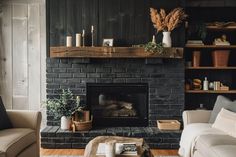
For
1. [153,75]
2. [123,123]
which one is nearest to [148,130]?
[123,123]

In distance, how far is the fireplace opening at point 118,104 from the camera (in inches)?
221

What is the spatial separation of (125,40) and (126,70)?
457mm

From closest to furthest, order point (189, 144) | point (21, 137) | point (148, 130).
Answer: point (21, 137)
point (189, 144)
point (148, 130)

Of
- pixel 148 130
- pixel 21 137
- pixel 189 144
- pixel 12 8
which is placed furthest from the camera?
pixel 12 8

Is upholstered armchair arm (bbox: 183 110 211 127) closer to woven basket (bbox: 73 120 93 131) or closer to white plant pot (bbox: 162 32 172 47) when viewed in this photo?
white plant pot (bbox: 162 32 172 47)

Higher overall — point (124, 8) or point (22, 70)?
point (124, 8)

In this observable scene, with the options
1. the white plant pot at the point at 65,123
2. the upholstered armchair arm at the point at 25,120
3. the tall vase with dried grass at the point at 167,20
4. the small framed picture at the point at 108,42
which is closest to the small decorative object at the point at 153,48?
the tall vase with dried grass at the point at 167,20

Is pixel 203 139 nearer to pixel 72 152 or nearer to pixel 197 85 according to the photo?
pixel 72 152

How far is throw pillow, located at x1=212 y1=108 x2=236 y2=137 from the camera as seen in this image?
395 cm

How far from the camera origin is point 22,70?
6152 millimetres

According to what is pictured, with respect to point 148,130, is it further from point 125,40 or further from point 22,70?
point 22,70

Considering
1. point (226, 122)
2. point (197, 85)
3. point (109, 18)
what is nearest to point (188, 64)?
point (197, 85)

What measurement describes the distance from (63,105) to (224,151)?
2.71 m

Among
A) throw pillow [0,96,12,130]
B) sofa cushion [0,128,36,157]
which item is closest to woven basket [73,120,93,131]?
sofa cushion [0,128,36,157]
